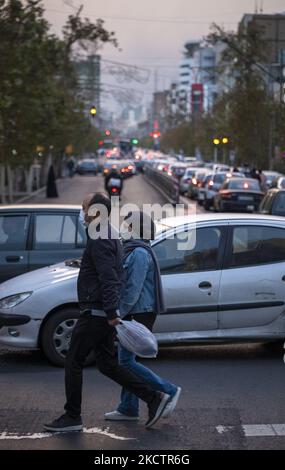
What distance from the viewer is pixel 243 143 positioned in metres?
57.8

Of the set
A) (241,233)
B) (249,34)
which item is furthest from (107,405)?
(249,34)

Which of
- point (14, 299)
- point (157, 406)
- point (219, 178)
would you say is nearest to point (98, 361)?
point (157, 406)

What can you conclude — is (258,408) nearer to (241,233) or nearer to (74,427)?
(74,427)

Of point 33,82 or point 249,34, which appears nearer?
point 33,82

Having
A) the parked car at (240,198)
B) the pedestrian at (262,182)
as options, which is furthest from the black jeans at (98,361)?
the pedestrian at (262,182)

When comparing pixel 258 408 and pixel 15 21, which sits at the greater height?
pixel 15 21

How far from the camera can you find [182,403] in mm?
8406

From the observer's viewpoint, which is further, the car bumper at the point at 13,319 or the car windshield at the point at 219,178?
the car windshield at the point at 219,178

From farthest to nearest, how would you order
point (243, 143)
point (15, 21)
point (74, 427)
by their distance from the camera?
point (243, 143)
point (15, 21)
point (74, 427)

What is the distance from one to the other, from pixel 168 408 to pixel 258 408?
3.40 ft

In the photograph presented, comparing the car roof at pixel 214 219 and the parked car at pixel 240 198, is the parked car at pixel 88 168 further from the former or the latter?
the car roof at pixel 214 219

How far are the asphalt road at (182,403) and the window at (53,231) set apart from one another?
1865 mm

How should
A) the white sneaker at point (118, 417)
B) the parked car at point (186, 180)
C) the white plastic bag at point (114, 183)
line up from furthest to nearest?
the parked car at point (186, 180)
the white plastic bag at point (114, 183)
the white sneaker at point (118, 417)

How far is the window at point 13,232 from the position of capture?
1235cm
